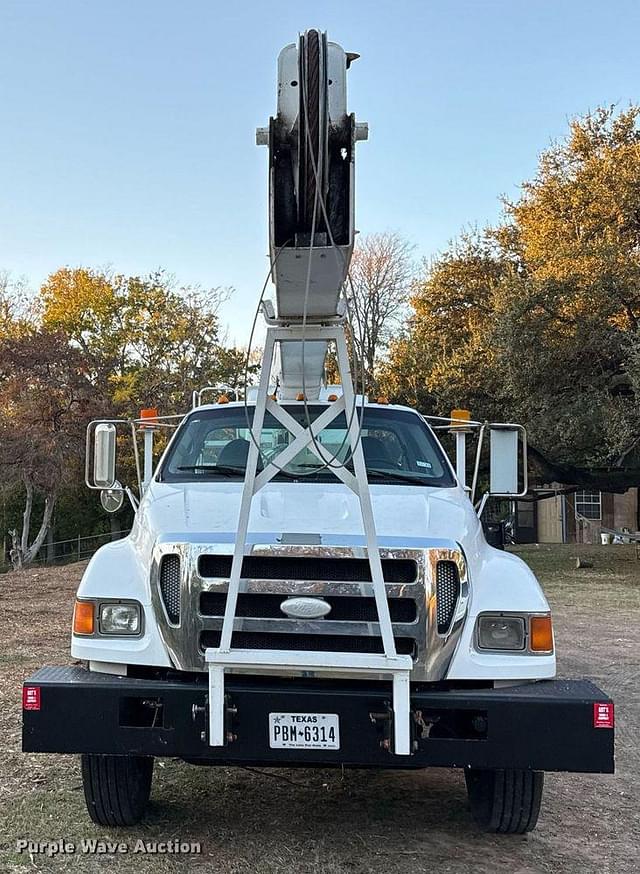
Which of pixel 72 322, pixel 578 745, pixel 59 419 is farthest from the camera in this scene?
pixel 72 322

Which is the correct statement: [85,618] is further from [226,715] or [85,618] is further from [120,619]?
[226,715]

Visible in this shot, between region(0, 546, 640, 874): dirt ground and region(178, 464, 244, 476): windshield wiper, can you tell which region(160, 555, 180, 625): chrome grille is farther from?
region(178, 464, 244, 476): windshield wiper

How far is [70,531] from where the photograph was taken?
3691 centimetres

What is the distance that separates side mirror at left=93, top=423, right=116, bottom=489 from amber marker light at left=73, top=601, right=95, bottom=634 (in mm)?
1609

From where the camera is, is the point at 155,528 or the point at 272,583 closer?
the point at 272,583

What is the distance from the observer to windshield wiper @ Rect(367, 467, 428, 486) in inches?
199

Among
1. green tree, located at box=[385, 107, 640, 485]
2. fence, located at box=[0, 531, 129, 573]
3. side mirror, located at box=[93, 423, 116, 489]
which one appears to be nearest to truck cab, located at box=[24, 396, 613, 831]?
side mirror, located at box=[93, 423, 116, 489]

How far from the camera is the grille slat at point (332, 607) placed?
12.8 ft

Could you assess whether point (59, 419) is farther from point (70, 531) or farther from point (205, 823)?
point (205, 823)

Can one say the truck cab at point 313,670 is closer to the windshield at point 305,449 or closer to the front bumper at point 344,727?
the front bumper at point 344,727

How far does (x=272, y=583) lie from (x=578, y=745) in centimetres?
139

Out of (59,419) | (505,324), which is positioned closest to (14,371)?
(59,419)

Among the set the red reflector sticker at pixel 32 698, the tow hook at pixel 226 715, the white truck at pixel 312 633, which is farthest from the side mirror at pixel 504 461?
the red reflector sticker at pixel 32 698

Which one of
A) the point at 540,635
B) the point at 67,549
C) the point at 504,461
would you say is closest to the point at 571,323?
the point at 504,461
